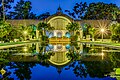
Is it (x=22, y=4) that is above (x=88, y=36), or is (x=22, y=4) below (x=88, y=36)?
above

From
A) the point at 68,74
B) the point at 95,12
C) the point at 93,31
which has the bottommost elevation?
the point at 68,74

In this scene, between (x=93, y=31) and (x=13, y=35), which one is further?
(x=93, y=31)

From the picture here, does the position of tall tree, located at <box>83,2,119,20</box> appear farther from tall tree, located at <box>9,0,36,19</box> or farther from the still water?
the still water

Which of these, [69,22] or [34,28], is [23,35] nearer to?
[34,28]

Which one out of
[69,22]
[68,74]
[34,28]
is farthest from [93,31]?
[68,74]

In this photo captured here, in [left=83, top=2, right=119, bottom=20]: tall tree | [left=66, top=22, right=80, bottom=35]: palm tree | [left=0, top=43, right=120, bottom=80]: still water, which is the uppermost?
[left=83, top=2, right=119, bottom=20]: tall tree

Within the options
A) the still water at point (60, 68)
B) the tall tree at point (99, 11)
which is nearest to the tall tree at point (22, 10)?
the tall tree at point (99, 11)

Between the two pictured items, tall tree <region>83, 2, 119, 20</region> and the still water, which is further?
tall tree <region>83, 2, 119, 20</region>

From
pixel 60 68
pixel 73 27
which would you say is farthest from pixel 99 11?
pixel 60 68

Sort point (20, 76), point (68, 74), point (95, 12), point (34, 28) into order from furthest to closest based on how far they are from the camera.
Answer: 1. point (95, 12)
2. point (34, 28)
3. point (68, 74)
4. point (20, 76)

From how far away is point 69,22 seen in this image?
85.9 meters

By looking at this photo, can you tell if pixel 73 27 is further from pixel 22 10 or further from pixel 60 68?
pixel 60 68

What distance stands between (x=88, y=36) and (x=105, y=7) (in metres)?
24.5

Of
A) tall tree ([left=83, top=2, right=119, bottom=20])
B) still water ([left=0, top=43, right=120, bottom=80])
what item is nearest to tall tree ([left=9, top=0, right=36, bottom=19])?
tall tree ([left=83, top=2, right=119, bottom=20])
